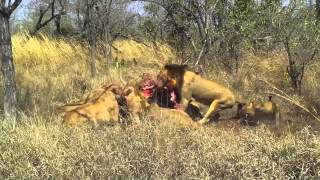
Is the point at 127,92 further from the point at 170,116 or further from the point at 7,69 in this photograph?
the point at 7,69

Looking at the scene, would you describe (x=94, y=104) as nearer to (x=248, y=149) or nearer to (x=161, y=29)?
(x=248, y=149)

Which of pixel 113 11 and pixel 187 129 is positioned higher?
pixel 113 11

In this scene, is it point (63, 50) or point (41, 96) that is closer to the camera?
point (41, 96)

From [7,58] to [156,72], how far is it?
12.3ft

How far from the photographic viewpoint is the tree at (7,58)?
7461mm

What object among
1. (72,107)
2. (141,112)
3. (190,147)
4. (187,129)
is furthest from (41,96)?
(190,147)

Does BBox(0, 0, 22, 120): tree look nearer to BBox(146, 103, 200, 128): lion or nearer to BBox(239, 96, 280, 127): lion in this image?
BBox(146, 103, 200, 128): lion

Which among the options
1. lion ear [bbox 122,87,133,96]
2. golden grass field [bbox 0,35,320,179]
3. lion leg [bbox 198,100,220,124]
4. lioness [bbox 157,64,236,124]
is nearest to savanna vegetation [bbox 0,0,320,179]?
golden grass field [bbox 0,35,320,179]

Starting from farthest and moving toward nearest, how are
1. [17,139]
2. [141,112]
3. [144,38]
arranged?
A: [144,38], [141,112], [17,139]

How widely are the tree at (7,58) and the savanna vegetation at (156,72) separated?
14mm

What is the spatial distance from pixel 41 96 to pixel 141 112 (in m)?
2.64

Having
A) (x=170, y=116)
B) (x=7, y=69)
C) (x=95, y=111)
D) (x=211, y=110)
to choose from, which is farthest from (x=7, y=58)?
(x=211, y=110)

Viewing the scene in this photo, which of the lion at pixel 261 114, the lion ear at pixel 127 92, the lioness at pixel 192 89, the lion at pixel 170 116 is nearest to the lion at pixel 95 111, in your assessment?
the lion ear at pixel 127 92

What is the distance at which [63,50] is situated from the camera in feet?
54.2
